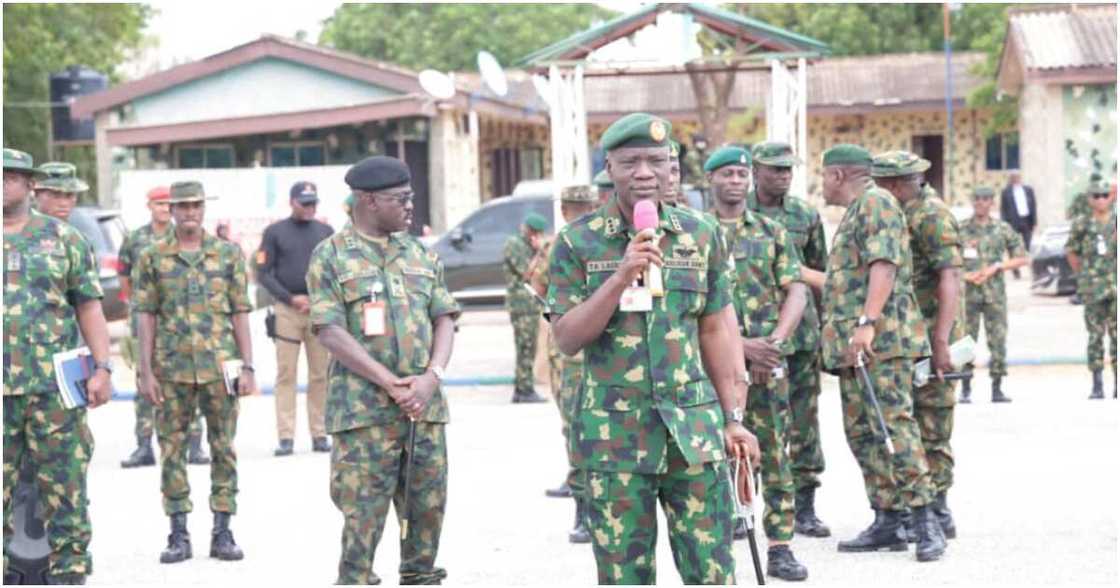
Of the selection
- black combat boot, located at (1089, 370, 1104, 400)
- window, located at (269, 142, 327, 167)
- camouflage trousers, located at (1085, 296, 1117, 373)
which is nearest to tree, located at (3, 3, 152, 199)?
window, located at (269, 142, 327, 167)

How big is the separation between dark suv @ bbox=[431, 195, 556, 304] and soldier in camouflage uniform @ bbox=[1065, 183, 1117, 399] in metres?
8.98

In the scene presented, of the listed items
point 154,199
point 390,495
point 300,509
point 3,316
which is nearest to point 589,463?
point 390,495

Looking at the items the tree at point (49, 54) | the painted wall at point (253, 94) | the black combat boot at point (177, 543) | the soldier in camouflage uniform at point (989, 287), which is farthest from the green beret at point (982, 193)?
the tree at point (49, 54)

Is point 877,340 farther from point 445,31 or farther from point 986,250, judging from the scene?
point 445,31

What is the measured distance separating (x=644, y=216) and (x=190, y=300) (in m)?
4.56

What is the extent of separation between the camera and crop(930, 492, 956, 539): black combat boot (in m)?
8.77

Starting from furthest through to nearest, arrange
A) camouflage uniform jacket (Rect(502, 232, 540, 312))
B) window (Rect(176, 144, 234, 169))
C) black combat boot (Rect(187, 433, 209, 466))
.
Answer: window (Rect(176, 144, 234, 169)) < camouflage uniform jacket (Rect(502, 232, 540, 312)) < black combat boot (Rect(187, 433, 209, 466))

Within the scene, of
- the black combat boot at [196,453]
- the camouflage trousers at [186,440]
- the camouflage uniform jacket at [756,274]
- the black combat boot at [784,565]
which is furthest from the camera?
the black combat boot at [196,453]

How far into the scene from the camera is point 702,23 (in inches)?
848

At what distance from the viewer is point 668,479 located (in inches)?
212

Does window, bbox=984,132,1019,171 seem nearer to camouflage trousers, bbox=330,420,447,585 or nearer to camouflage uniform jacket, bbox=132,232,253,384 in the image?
camouflage uniform jacket, bbox=132,232,253,384

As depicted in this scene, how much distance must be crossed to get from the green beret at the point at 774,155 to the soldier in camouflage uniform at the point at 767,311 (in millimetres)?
413

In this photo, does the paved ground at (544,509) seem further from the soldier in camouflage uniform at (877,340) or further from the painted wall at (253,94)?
the painted wall at (253,94)

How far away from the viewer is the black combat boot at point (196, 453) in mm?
12172
